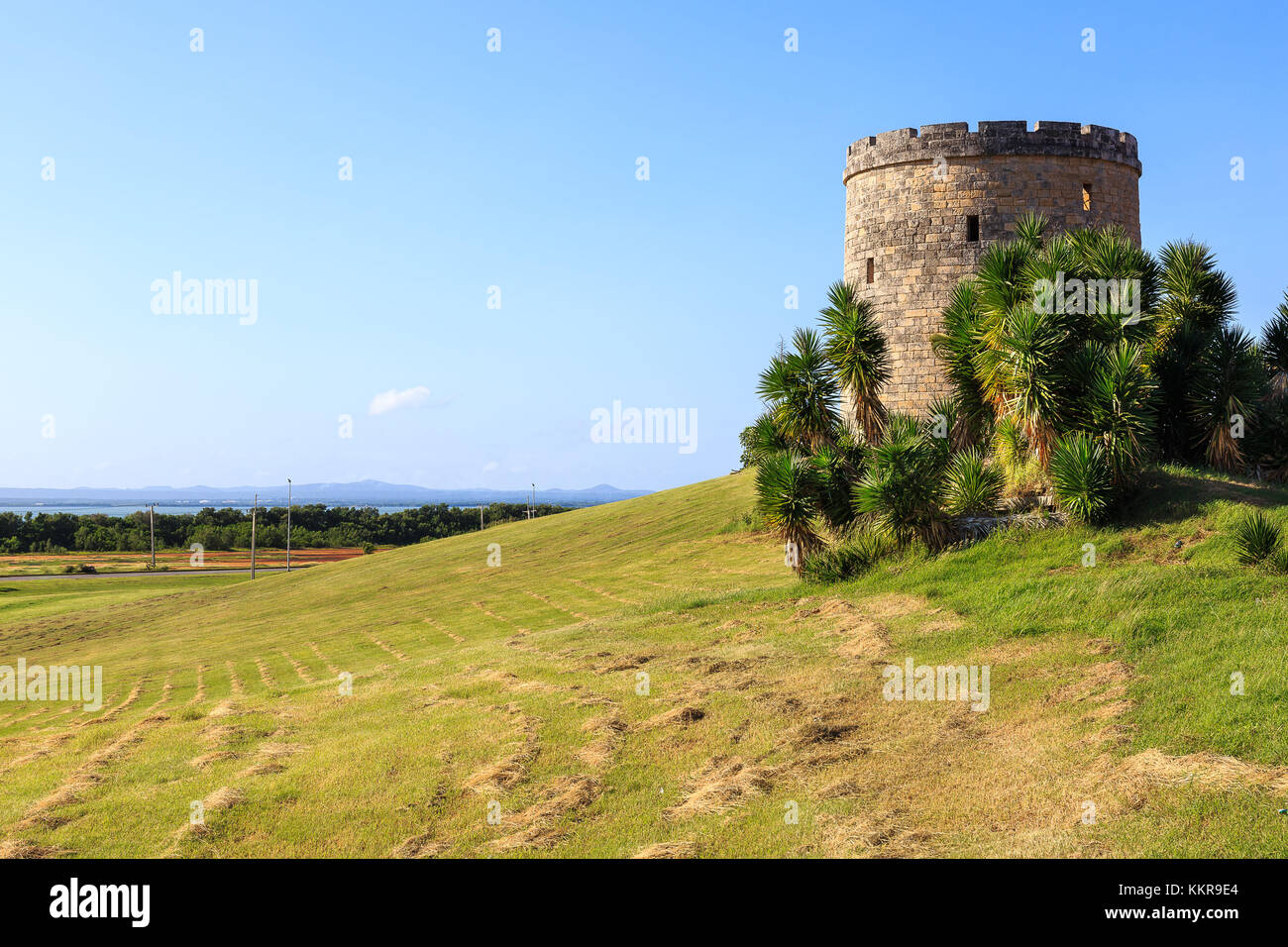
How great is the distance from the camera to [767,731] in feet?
43.2

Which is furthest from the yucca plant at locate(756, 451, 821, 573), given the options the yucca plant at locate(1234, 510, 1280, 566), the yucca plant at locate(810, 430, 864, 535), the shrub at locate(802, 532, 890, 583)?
the yucca plant at locate(1234, 510, 1280, 566)

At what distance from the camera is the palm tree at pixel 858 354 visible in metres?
23.1

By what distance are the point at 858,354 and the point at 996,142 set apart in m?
9.20

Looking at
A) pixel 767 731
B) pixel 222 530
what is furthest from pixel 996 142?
pixel 222 530

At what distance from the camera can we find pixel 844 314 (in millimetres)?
23438

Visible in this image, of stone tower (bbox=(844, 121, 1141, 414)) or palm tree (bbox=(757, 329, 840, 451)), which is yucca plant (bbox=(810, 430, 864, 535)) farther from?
stone tower (bbox=(844, 121, 1141, 414))

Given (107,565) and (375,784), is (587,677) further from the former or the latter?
(107,565)

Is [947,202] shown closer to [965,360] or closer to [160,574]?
[965,360]

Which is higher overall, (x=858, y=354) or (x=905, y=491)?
(x=858, y=354)

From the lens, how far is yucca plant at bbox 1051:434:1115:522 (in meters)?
18.8

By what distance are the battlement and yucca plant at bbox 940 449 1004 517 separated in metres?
10.6

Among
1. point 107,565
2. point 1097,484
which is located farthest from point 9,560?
point 1097,484

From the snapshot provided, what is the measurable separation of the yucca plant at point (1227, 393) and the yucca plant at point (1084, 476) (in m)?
4.21
